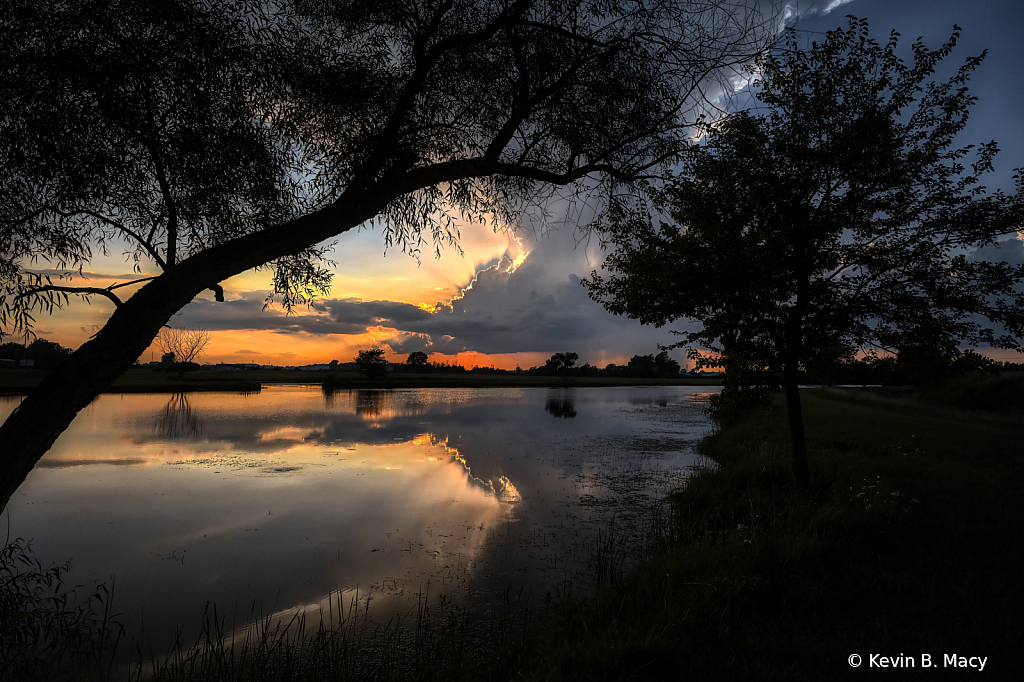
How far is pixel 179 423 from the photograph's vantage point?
95.3 feet

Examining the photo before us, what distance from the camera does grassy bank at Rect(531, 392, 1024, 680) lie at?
4711 millimetres

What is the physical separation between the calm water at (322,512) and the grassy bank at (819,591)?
2.06 metres

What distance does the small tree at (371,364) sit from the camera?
87562 mm

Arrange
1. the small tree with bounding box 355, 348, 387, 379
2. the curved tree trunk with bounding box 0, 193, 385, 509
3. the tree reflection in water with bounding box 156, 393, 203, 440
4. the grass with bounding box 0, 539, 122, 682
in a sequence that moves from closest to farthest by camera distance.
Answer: the curved tree trunk with bounding box 0, 193, 385, 509 → the grass with bounding box 0, 539, 122, 682 → the tree reflection in water with bounding box 156, 393, 203, 440 → the small tree with bounding box 355, 348, 387, 379

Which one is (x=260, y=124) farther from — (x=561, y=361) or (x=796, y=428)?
(x=561, y=361)

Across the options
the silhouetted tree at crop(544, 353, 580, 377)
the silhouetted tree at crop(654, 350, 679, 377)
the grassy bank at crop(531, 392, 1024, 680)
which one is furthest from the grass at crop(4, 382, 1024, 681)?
the silhouetted tree at crop(654, 350, 679, 377)

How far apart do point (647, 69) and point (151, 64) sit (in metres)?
6.55

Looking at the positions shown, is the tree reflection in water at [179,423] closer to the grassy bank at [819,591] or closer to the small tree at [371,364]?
the grassy bank at [819,591]

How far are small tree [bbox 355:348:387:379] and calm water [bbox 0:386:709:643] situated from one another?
6237cm

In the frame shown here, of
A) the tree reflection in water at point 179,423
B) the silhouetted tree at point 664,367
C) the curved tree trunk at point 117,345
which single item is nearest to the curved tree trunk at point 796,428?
the curved tree trunk at point 117,345

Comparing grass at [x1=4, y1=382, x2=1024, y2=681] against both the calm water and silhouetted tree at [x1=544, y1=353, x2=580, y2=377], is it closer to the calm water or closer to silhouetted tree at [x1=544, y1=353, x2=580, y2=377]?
the calm water

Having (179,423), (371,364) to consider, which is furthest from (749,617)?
(371,364)

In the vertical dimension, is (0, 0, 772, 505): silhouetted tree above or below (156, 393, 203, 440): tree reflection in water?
above

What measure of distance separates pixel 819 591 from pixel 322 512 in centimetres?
1094
